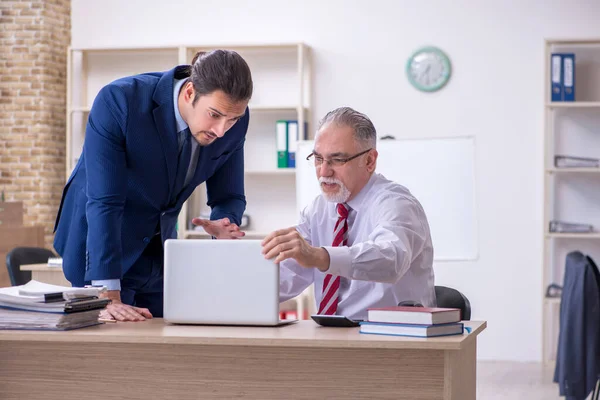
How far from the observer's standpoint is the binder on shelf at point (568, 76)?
6102 millimetres

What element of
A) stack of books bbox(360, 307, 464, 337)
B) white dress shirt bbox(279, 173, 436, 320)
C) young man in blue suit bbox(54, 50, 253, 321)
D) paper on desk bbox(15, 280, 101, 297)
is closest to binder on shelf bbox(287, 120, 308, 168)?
white dress shirt bbox(279, 173, 436, 320)

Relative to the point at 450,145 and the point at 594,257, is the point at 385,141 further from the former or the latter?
the point at 594,257

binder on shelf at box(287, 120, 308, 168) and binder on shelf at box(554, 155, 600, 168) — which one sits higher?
binder on shelf at box(287, 120, 308, 168)

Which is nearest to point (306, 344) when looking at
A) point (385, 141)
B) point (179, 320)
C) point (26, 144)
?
point (179, 320)

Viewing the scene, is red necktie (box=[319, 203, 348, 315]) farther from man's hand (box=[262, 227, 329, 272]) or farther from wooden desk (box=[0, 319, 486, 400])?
man's hand (box=[262, 227, 329, 272])

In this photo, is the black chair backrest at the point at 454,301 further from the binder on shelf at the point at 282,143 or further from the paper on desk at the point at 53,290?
the binder on shelf at the point at 282,143

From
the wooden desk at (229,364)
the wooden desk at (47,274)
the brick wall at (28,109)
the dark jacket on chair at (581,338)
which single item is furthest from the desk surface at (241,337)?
the brick wall at (28,109)

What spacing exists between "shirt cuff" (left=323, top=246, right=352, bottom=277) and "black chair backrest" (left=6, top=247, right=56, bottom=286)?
3.31 m

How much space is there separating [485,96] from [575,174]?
0.86 meters

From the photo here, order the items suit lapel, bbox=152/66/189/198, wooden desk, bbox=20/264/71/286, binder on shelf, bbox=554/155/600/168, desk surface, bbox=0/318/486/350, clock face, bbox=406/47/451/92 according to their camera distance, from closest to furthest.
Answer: desk surface, bbox=0/318/486/350 < suit lapel, bbox=152/66/189/198 < wooden desk, bbox=20/264/71/286 < binder on shelf, bbox=554/155/600/168 < clock face, bbox=406/47/451/92

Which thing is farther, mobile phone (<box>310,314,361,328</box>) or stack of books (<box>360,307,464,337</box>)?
mobile phone (<box>310,314,361,328</box>)

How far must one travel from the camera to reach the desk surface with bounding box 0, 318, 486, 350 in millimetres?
1845

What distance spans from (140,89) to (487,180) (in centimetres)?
437

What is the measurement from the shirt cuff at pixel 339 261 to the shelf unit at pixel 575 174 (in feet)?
14.3
